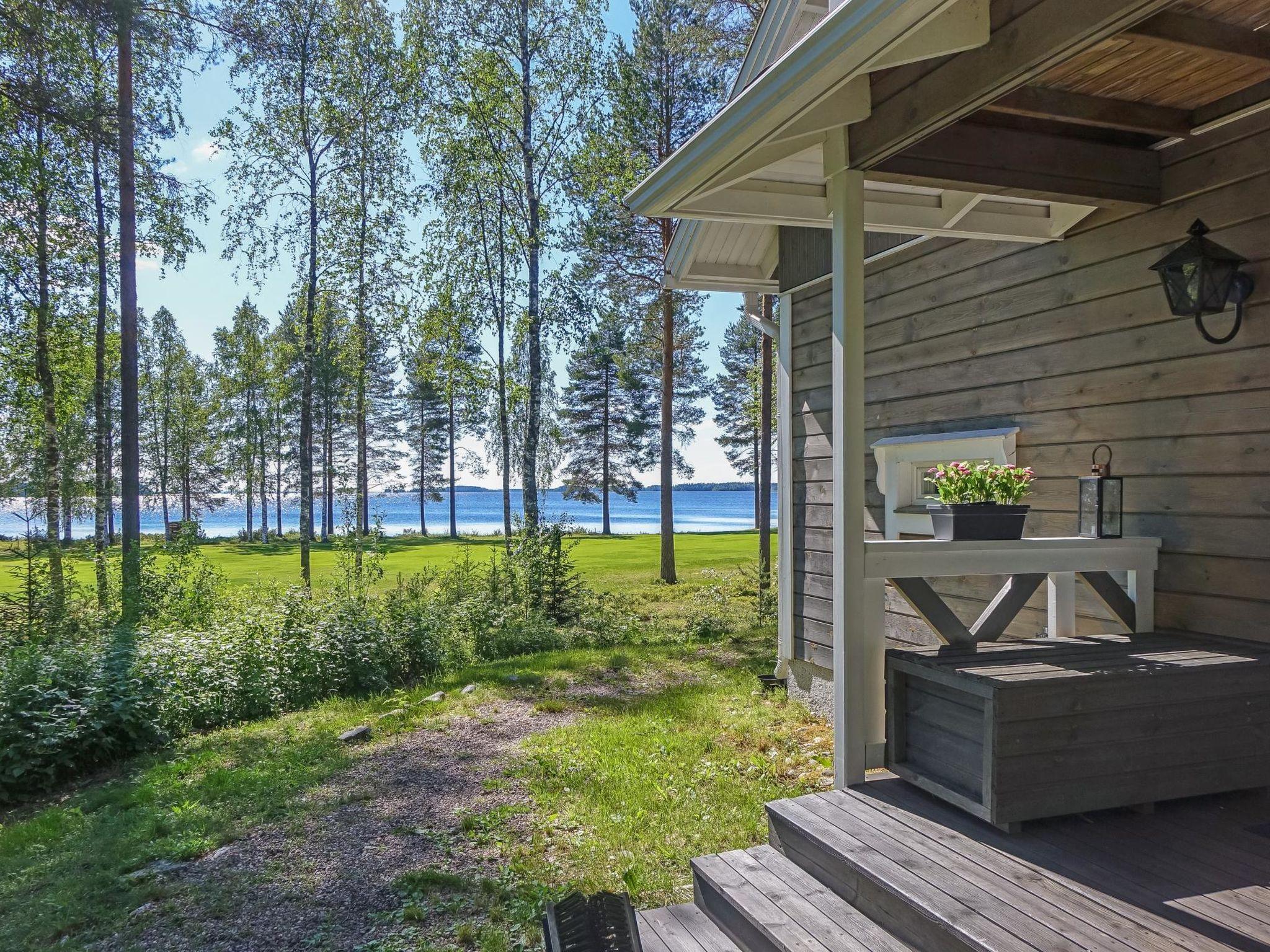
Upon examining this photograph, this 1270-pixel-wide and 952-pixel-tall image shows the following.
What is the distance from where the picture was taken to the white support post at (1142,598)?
295 cm

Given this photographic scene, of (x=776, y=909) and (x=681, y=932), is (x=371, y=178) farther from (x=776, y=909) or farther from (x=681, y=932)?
(x=776, y=909)

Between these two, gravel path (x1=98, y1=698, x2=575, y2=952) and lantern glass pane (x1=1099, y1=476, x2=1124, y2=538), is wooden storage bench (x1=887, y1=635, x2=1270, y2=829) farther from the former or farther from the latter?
gravel path (x1=98, y1=698, x2=575, y2=952)

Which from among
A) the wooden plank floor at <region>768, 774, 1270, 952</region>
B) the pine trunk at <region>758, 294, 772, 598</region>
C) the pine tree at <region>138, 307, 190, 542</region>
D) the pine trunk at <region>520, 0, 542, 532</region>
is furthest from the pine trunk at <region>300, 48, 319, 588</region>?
the pine tree at <region>138, 307, 190, 542</region>

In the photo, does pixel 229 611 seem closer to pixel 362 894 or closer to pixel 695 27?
pixel 362 894

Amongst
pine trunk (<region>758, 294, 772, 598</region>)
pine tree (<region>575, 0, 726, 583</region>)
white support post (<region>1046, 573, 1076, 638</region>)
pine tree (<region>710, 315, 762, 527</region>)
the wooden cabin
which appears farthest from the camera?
pine tree (<region>710, 315, 762, 527</region>)

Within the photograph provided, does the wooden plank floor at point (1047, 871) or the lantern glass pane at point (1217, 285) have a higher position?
the lantern glass pane at point (1217, 285)

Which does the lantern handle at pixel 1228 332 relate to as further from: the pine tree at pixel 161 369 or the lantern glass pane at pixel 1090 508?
the pine tree at pixel 161 369

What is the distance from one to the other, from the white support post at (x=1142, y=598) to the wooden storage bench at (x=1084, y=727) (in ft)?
1.23

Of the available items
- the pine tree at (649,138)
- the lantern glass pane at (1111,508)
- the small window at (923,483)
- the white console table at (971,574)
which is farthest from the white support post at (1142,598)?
the pine tree at (649,138)

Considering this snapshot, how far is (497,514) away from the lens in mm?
68438

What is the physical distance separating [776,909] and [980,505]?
1.61 m

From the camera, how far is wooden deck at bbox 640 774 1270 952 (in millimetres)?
1749

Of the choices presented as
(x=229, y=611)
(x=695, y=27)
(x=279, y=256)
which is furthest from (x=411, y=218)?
(x=229, y=611)

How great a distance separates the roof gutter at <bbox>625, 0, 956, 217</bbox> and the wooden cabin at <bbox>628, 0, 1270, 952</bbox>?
10mm
